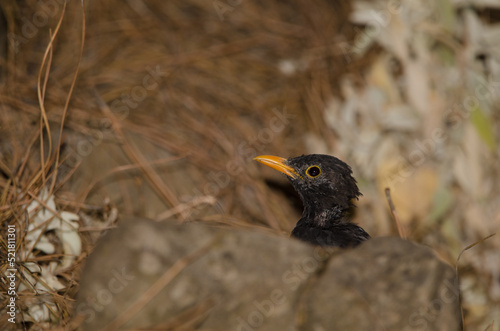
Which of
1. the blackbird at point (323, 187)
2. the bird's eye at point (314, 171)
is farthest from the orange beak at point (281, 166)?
the bird's eye at point (314, 171)

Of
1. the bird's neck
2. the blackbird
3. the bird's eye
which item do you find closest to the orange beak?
the blackbird

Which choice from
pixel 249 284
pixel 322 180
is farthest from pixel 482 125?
pixel 249 284

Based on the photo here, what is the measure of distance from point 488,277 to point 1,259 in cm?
435

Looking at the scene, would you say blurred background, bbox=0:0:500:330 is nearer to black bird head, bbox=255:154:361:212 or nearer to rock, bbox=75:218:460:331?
black bird head, bbox=255:154:361:212

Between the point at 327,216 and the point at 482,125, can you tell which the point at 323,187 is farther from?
the point at 482,125

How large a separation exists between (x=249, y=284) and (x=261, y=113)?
3.77 metres

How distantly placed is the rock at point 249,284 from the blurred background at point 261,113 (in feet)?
6.55

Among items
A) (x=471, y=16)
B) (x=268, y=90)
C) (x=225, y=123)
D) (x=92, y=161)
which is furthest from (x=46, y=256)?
(x=471, y=16)

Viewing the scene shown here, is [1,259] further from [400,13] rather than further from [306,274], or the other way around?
[400,13]

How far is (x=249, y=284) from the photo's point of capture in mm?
2438

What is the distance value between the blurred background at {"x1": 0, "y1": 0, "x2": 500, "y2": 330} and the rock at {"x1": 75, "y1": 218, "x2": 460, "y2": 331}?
78.6 inches

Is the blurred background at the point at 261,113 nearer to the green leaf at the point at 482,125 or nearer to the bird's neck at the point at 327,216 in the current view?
the green leaf at the point at 482,125

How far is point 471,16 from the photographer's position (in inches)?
207

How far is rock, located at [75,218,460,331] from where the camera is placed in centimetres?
236
